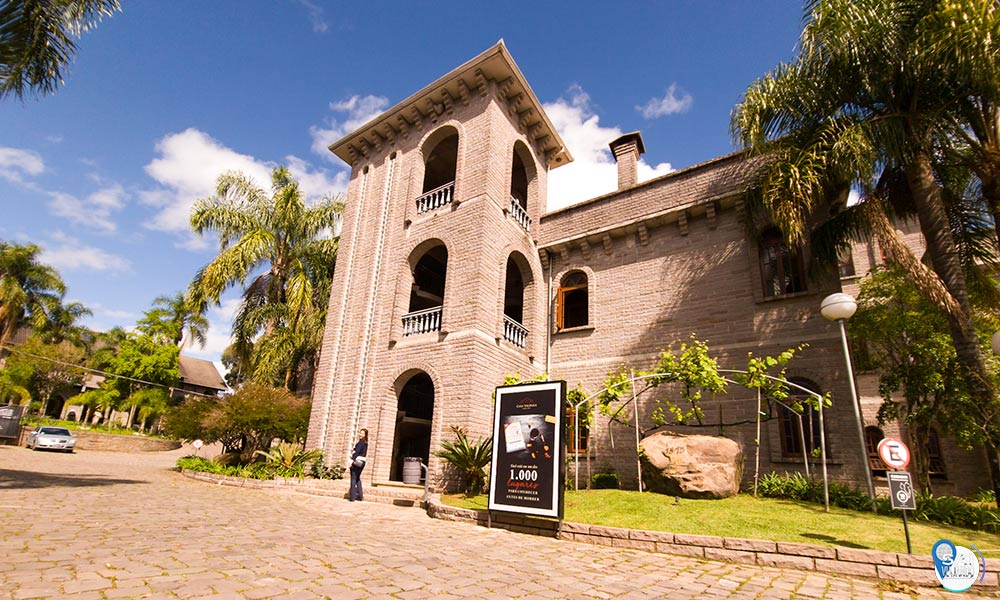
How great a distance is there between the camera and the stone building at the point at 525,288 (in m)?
11.6

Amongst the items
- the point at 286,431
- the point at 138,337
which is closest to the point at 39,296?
the point at 138,337

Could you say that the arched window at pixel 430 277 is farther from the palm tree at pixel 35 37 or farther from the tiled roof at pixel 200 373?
the tiled roof at pixel 200 373

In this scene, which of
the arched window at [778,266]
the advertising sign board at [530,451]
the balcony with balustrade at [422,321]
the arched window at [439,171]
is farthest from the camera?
the arched window at [439,171]

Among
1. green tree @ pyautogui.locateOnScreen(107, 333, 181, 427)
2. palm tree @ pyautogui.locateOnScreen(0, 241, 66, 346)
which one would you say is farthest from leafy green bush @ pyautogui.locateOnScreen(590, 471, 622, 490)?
palm tree @ pyautogui.locateOnScreen(0, 241, 66, 346)

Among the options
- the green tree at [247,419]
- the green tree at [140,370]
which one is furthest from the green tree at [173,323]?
the green tree at [247,419]

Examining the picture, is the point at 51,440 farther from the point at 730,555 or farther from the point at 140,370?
the point at 730,555

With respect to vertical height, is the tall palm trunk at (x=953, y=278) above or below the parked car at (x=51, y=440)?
above

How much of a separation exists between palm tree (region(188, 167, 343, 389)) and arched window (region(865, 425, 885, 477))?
2044 centimetres

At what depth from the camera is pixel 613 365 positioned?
13758mm

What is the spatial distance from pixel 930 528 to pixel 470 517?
277 inches

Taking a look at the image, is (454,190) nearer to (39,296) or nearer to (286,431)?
(286,431)

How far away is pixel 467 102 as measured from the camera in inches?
619

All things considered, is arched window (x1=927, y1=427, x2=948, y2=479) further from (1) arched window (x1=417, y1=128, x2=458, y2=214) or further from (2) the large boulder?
(1) arched window (x1=417, y1=128, x2=458, y2=214)

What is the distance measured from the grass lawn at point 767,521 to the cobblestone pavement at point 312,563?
2.71 ft
